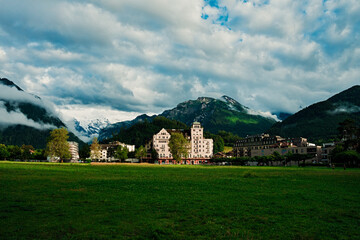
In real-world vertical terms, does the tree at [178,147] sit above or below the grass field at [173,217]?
above

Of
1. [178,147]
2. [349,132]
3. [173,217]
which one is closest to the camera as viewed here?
[173,217]

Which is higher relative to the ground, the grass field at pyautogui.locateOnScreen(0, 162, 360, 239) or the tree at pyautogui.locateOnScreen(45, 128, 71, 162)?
the tree at pyautogui.locateOnScreen(45, 128, 71, 162)

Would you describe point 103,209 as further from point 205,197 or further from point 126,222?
point 205,197

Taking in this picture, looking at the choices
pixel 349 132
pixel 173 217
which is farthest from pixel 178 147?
pixel 173 217

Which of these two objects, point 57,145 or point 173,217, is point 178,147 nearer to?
point 57,145

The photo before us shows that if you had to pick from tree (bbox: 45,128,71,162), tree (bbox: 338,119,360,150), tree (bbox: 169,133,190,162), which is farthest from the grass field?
tree (bbox: 169,133,190,162)

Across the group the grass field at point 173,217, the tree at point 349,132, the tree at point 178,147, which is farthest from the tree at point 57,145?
the grass field at point 173,217

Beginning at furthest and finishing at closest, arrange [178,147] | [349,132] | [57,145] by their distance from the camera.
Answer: [178,147] → [57,145] → [349,132]

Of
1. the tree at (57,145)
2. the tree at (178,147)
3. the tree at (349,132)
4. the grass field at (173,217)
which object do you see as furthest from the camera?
the tree at (178,147)

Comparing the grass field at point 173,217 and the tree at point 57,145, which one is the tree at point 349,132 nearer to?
the grass field at point 173,217

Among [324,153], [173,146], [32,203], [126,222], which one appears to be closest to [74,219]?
[126,222]

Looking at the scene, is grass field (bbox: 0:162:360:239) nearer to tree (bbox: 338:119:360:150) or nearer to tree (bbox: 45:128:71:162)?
tree (bbox: 338:119:360:150)

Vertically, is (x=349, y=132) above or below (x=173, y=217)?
above

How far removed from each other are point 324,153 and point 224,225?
640 ft
